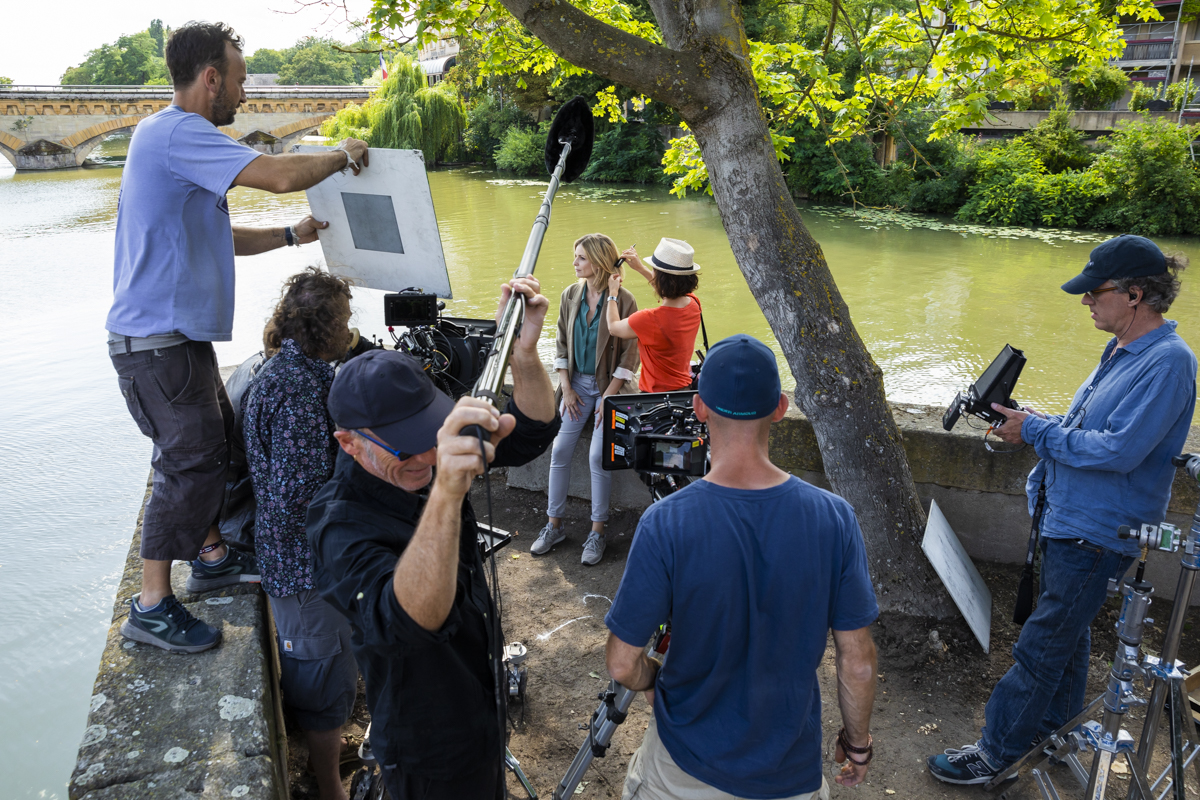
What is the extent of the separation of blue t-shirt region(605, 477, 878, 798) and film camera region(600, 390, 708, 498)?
1025 millimetres

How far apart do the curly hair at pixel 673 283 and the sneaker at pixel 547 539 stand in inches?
58.6

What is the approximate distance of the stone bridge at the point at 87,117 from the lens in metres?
37.1

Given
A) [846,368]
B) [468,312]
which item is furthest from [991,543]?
[468,312]

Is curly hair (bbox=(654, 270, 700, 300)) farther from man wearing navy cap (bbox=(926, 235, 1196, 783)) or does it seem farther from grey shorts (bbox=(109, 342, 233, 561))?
grey shorts (bbox=(109, 342, 233, 561))

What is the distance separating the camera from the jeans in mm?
2557

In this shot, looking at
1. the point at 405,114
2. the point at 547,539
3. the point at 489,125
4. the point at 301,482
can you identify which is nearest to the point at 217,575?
the point at 301,482

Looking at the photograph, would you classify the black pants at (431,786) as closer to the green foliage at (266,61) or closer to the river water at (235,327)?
the river water at (235,327)

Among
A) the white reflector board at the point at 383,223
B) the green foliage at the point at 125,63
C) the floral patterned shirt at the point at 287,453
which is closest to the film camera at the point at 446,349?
the white reflector board at the point at 383,223

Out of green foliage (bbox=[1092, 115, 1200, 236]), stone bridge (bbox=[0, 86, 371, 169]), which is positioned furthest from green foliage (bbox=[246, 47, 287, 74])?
green foliage (bbox=[1092, 115, 1200, 236])

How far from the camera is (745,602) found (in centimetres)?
165

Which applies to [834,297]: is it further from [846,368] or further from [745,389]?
[745,389]

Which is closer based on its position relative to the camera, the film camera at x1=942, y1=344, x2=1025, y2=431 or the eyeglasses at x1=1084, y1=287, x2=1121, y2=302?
the eyeglasses at x1=1084, y1=287, x2=1121, y2=302

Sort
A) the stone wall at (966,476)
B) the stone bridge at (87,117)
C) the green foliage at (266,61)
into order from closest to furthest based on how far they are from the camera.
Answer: the stone wall at (966,476)
the stone bridge at (87,117)
the green foliage at (266,61)

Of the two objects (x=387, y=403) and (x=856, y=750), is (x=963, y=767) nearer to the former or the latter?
(x=856, y=750)
